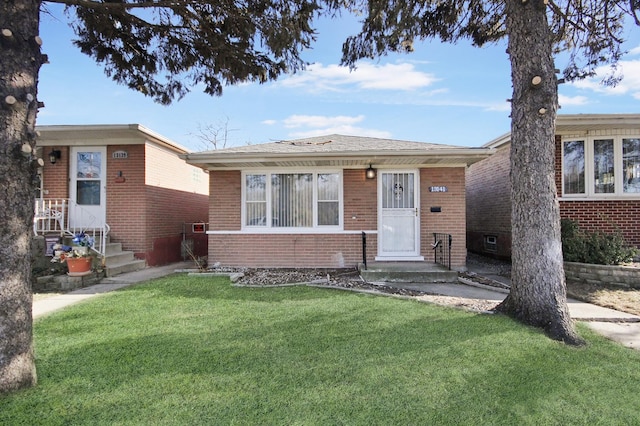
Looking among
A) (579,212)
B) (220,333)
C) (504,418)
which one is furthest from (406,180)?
(504,418)

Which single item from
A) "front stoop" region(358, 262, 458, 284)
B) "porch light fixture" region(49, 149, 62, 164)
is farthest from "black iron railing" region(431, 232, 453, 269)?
"porch light fixture" region(49, 149, 62, 164)

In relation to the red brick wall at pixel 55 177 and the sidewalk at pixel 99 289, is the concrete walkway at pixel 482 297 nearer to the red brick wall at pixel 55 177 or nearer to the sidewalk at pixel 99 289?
the sidewalk at pixel 99 289

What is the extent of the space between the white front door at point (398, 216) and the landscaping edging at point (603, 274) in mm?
3165

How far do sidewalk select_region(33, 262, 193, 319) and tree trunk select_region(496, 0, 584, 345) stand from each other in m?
6.58

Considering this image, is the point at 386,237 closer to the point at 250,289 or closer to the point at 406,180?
the point at 406,180

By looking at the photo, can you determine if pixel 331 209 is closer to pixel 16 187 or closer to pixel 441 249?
pixel 441 249

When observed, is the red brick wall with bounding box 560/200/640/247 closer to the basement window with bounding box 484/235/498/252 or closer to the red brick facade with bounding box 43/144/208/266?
Result: the basement window with bounding box 484/235/498/252

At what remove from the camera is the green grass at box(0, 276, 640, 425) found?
2537 millimetres

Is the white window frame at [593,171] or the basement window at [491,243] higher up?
the white window frame at [593,171]

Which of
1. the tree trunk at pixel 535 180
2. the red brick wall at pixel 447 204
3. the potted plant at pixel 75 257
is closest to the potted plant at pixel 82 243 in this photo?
the potted plant at pixel 75 257

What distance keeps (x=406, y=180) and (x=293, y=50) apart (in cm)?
431

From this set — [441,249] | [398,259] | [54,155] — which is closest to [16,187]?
[398,259]

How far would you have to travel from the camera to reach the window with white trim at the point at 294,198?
8938 millimetres

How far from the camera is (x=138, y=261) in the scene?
892 cm
